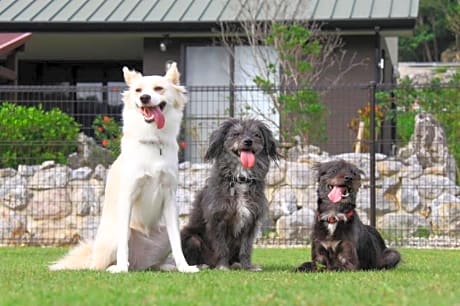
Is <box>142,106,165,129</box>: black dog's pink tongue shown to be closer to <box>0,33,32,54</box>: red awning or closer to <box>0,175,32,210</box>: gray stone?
<box>0,175,32,210</box>: gray stone

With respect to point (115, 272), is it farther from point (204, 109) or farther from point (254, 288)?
point (204, 109)

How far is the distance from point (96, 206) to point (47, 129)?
5.34ft

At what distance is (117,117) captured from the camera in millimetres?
18719

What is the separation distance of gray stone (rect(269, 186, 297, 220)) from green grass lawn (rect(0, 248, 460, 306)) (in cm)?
596

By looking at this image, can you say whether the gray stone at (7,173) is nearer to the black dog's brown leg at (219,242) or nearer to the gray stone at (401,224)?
the gray stone at (401,224)

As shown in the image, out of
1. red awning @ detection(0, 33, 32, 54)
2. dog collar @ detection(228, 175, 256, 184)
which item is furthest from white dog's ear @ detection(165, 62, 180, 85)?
red awning @ detection(0, 33, 32, 54)

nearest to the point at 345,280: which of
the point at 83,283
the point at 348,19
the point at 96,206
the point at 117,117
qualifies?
the point at 83,283

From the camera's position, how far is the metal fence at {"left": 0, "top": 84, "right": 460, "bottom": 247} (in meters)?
15.8

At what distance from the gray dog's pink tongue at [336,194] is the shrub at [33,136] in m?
8.10

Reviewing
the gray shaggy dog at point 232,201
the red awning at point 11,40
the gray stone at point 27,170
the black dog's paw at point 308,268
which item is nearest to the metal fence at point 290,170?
the gray stone at point 27,170

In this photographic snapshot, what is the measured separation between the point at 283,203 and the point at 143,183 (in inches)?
286

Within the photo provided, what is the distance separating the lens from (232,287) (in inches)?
284

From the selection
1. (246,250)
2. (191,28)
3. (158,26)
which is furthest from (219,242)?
(158,26)

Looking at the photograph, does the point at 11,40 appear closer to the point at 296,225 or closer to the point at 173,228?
the point at 296,225
